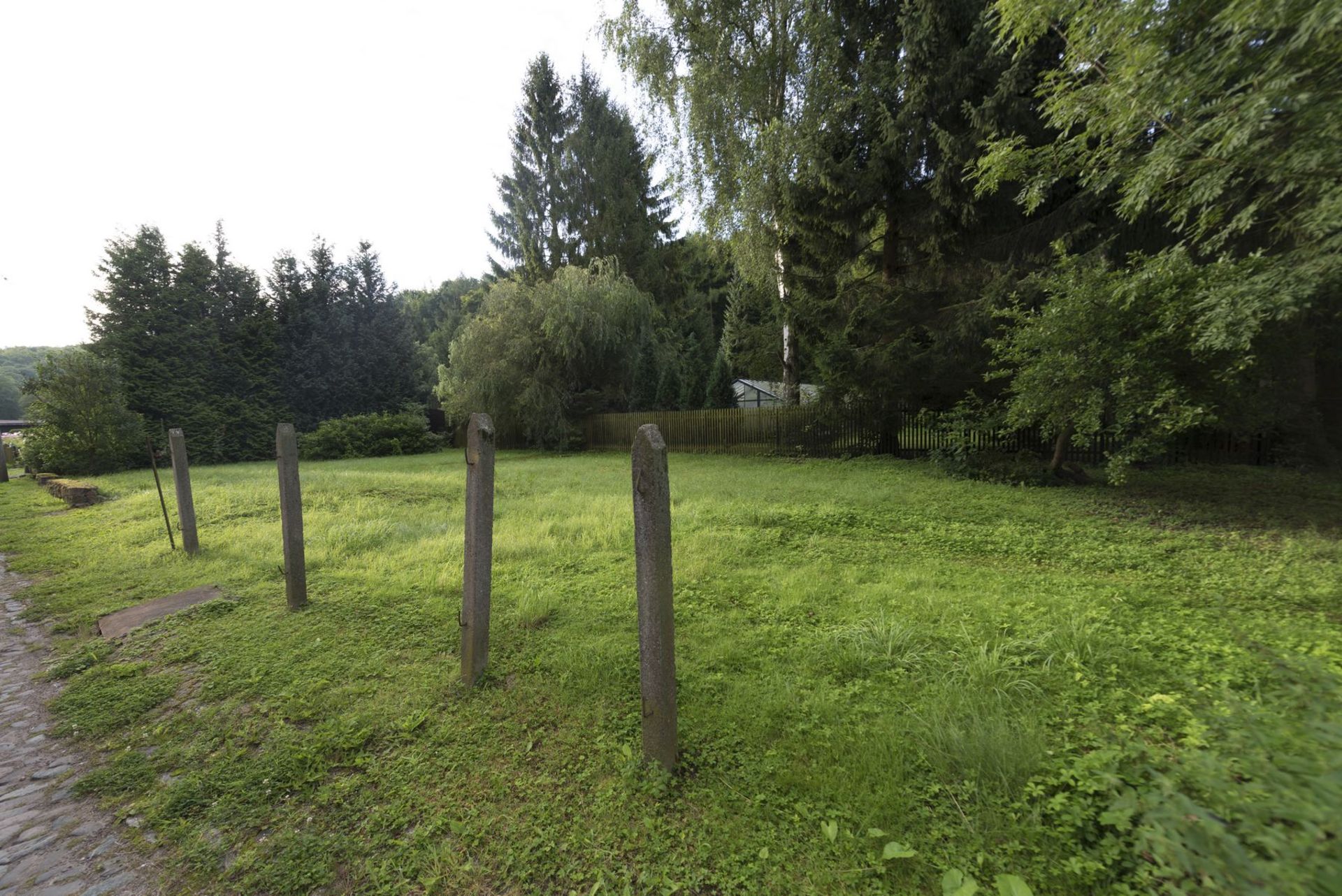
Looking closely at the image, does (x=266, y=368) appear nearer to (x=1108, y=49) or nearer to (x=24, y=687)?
(x=24, y=687)

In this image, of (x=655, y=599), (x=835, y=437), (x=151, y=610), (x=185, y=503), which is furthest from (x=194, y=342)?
(x=655, y=599)

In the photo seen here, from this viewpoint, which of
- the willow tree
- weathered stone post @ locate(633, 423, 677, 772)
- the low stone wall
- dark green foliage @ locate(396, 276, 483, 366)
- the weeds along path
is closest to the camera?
the weeds along path

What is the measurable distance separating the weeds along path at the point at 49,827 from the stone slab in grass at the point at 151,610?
788 mm

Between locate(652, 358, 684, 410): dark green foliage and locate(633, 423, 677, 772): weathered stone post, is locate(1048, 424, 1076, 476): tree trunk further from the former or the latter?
locate(652, 358, 684, 410): dark green foliage

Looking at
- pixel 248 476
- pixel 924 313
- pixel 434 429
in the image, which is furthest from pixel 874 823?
pixel 434 429

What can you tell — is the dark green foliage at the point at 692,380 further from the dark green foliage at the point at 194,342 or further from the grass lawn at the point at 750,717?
the grass lawn at the point at 750,717

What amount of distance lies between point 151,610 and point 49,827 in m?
2.51

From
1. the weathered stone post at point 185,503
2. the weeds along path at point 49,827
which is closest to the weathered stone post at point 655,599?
the weeds along path at point 49,827

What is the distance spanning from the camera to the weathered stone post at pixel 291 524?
3.92 meters

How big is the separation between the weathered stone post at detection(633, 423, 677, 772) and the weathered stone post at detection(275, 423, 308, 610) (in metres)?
3.11

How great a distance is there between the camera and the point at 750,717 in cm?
240

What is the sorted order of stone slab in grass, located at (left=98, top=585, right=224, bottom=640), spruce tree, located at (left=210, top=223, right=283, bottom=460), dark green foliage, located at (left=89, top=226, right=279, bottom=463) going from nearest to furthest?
stone slab in grass, located at (left=98, top=585, right=224, bottom=640)
dark green foliage, located at (left=89, top=226, right=279, bottom=463)
spruce tree, located at (left=210, top=223, right=283, bottom=460)

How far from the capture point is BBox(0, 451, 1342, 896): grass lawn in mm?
1614

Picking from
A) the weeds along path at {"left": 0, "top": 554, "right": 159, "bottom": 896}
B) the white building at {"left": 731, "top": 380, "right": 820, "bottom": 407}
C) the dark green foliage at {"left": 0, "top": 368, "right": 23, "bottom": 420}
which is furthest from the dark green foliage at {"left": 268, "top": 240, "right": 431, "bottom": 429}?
the dark green foliage at {"left": 0, "top": 368, "right": 23, "bottom": 420}
